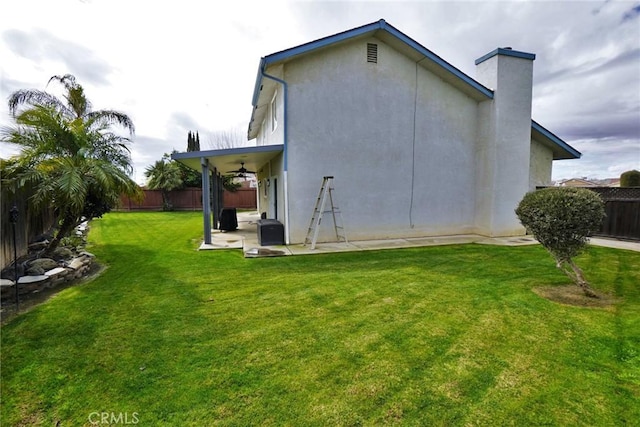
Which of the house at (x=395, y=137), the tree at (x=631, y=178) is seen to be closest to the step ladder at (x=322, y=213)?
the house at (x=395, y=137)

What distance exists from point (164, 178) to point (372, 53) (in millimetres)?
22241

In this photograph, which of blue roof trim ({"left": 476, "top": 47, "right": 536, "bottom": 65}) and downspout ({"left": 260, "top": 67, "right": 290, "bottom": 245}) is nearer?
downspout ({"left": 260, "top": 67, "right": 290, "bottom": 245})

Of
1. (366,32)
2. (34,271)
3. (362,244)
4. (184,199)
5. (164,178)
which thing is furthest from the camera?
(184,199)

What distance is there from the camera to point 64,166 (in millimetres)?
7062

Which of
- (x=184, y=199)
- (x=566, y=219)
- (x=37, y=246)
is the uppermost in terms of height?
(x=184, y=199)

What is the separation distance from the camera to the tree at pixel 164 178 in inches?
1061

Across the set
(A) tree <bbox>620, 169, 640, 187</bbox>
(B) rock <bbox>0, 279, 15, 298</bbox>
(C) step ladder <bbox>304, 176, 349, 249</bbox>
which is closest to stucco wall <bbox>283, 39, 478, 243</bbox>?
(C) step ladder <bbox>304, 176, 349, 249</bbox>

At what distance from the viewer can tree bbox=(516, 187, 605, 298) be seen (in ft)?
16.1

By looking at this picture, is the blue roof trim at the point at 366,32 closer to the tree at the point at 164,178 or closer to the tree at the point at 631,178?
the tree at the point at 631,178

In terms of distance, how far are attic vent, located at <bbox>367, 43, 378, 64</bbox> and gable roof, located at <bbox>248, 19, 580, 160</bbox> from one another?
30 centimetres

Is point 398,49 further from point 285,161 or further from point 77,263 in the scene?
point 77,263

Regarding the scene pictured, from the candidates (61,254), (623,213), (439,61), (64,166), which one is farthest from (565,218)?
(61,254)

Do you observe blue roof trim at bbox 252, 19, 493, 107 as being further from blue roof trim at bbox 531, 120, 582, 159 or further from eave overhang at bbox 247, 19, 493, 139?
blue roof trim at bbox 531, 120, 582, 159

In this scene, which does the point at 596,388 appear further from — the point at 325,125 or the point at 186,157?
the point at 186,157
